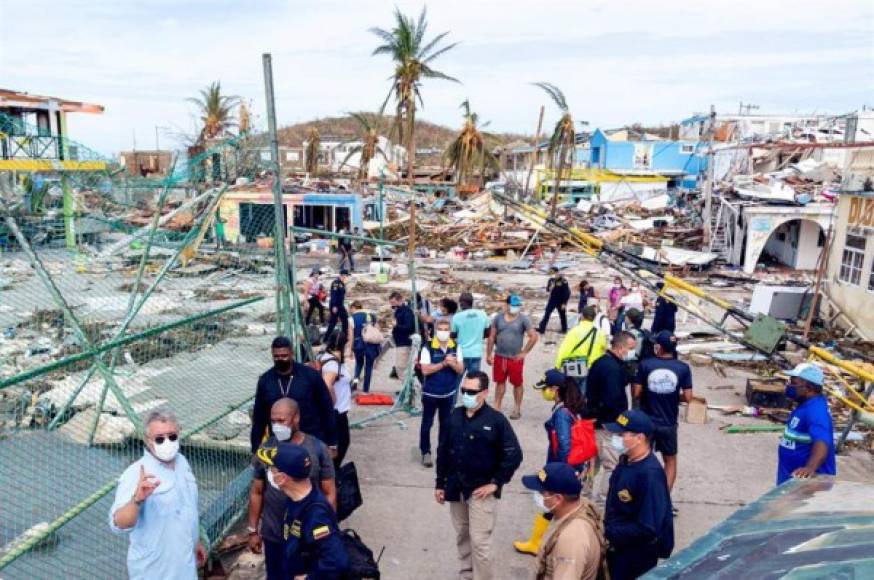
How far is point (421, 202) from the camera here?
130 ft

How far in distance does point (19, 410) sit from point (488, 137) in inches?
1514

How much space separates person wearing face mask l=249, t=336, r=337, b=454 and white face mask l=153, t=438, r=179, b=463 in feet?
4.43

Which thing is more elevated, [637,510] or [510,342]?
[637,510]

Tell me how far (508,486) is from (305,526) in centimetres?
427

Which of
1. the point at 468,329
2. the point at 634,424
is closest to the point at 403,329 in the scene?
the point at 468,329

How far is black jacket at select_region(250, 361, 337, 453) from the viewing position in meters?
5.29

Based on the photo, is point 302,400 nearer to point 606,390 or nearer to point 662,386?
point 606,390

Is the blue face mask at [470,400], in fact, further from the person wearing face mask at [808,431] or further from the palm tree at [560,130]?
the palm tree at [560,130]

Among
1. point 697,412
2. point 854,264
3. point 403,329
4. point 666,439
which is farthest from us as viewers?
point 854,264

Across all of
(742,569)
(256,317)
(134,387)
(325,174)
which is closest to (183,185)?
(134,387)

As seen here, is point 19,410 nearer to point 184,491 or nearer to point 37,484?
point 37,484

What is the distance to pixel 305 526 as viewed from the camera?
3459mm

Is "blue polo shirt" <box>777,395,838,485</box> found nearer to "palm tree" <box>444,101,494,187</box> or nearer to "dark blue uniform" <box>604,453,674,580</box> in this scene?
"dark blue uniform" <box>604,453,674,580</box>

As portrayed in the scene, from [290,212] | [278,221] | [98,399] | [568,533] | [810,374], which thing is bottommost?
[98,399]
